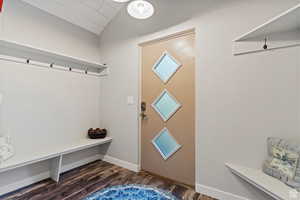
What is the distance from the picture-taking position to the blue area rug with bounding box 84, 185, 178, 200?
62.9 inches

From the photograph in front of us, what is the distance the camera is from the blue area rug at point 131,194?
1598mm

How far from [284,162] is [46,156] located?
2.46 metres

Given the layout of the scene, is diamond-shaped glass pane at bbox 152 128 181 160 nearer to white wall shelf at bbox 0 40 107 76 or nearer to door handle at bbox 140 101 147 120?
door handle at bbox 140 101 147 120

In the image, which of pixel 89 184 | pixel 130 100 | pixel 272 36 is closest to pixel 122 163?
pixel 89 184

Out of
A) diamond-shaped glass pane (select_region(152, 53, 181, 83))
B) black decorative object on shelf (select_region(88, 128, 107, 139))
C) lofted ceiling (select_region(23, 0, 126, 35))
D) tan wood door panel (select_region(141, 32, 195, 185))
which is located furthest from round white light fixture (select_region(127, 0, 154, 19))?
black decorative object on shelf (select_region(88, 128, 107, 139))

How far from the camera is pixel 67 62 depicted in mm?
2270

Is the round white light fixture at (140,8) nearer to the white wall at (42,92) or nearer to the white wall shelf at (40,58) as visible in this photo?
the white wall shelf at (40,58)

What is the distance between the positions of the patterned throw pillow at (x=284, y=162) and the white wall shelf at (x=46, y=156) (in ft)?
7.15

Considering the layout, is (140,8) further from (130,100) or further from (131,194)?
(131,194)

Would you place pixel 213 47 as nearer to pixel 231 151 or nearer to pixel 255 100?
pixel 255 100

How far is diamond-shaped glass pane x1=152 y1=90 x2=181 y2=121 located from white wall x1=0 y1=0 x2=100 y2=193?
129cm

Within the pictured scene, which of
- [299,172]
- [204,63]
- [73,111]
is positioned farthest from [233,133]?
[73,111]

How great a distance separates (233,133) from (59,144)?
235 centimetres

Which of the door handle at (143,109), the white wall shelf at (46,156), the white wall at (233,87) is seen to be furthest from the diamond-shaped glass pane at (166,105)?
the white wall shelf at (46,156)
